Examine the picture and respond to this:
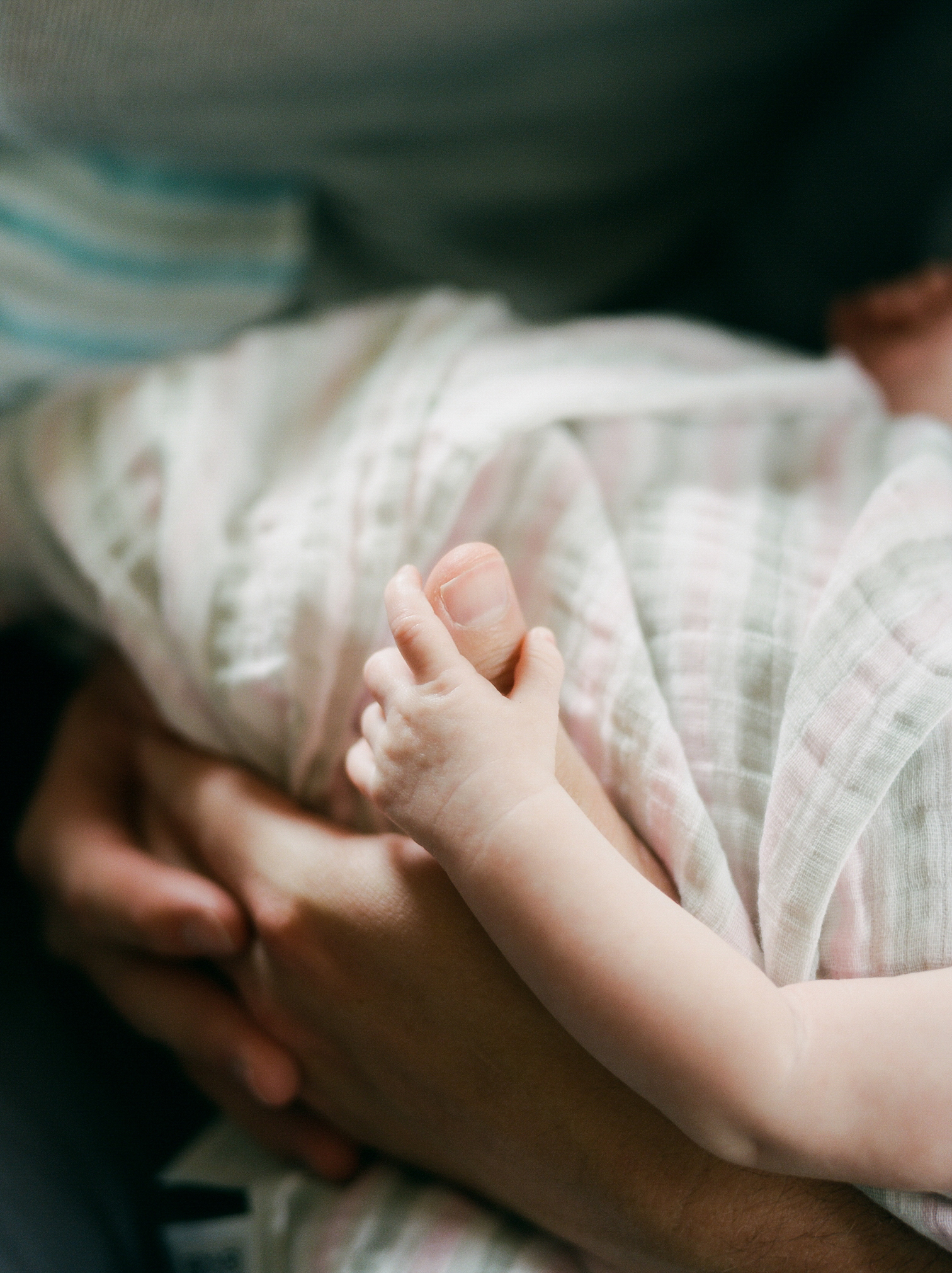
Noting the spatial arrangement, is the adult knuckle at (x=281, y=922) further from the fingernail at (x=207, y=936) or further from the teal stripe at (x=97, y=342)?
the teal stripe at (x=97, y=342)

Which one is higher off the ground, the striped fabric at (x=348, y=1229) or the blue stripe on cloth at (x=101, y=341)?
the blue stripe on cloth at (x=101, y=341)

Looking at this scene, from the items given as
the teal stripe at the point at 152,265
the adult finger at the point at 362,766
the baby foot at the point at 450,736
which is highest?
the teal stripe at the point at 152,265

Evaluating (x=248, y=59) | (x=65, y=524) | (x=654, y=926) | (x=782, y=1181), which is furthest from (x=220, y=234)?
(x=782, y=1181)


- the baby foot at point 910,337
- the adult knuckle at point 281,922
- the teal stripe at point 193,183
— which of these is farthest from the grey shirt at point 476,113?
the adult knuckle at point 281,922

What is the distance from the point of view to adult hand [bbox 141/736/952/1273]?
433mm

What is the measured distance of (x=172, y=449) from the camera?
61cm

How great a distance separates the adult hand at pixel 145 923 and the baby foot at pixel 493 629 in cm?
24

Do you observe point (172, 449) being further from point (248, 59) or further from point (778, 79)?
point (778, 79)

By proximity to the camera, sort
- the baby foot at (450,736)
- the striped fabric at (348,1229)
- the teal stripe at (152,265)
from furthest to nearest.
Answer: the teal stripe at (152,265)
the striped fabric at (348,1229)
the baby foot at (450,736)

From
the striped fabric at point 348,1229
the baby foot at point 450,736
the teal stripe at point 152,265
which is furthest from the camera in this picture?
the teal stripe at point 152,265

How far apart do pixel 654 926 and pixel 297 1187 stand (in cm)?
36

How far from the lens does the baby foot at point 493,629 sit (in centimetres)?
44

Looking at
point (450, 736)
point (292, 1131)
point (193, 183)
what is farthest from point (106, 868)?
point (193, 183)

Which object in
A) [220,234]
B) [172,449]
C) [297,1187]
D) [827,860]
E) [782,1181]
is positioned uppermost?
[220,234]
